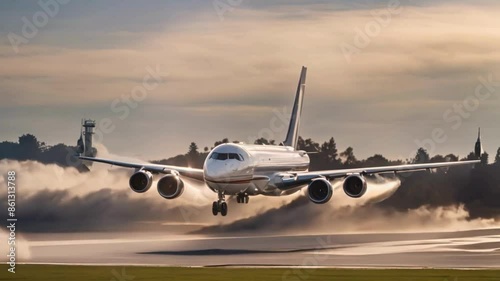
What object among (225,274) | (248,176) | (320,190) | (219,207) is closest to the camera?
(225,274)

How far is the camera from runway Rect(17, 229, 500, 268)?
3984 inches

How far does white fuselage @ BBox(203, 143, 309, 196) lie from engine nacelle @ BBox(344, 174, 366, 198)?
599cm

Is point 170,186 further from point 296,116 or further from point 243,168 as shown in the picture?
point 296,116

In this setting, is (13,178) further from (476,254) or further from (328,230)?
(476,254)

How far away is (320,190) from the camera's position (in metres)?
121

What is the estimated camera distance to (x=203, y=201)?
435ft

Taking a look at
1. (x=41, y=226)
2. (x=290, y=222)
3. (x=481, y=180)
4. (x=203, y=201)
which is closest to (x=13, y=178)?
(x=41, y=226)

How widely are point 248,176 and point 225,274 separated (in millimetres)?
26416

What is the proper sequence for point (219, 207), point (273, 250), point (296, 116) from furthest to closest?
point (296, 116)
point (219, 207)
point (273, 250)

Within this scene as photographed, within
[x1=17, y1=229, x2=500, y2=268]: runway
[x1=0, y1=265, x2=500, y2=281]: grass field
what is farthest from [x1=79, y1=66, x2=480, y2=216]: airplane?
[x1=0, y1=265, x2=500, y2=281]: grass field

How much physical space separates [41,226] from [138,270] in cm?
3819

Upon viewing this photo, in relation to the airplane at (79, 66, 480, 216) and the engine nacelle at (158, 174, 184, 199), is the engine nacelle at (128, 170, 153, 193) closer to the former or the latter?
the airplane at (79, 66, 480, 216)

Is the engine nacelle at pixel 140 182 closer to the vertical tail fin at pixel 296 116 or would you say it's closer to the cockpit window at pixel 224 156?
the cockpit window at pixel 224 156

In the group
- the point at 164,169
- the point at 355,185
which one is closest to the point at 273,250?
the point at 355,185
